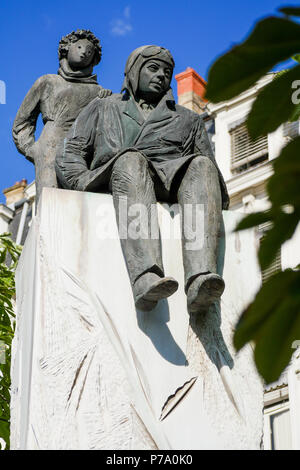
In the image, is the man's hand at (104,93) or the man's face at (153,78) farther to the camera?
the man's hand at (104,93)

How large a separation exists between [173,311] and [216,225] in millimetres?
599

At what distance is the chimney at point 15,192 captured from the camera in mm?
28359

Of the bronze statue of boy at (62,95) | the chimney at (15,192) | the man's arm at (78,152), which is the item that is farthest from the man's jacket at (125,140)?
the chimney at (15,192)

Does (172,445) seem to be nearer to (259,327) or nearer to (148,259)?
(148,259)

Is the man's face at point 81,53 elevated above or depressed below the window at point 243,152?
below

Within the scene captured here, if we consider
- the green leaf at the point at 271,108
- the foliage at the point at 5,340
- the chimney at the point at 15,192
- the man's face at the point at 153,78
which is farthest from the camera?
the chimney at the point at 15,192

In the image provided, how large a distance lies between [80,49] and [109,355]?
2819 mm

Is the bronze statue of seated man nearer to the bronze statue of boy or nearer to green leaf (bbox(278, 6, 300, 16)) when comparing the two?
the bronze statue of boy

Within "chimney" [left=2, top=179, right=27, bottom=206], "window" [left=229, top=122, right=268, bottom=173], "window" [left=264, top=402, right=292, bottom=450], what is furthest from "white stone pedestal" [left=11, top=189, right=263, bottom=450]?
"chimney" [left=2, top=179, right=27, bottom=206]

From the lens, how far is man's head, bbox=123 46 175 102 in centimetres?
706

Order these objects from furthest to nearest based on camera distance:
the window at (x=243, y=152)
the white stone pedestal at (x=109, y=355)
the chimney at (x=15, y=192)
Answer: the chimney at (x=15, y=192) < the window at (x=243, y=152) < the white stone pedestal at (x=109, y=355)

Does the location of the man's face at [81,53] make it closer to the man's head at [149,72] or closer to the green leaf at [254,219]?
the man's head at [149,72]

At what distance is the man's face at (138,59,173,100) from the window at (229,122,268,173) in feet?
46.1

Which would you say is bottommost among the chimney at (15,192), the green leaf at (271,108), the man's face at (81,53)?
→ the green leaf at (271,108)
